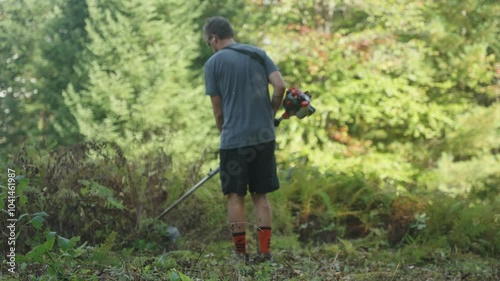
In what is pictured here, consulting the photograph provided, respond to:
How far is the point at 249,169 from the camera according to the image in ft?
15.7

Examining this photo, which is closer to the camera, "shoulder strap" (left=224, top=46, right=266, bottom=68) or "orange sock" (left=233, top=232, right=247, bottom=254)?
"orange sock" (left=233, top=232, right=247, bottom=254)

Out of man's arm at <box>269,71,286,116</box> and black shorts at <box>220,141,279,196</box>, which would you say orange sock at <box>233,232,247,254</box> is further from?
man's arm at <box>269,71,286,116</box>

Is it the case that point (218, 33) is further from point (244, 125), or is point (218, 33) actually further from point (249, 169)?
point (249, 169)

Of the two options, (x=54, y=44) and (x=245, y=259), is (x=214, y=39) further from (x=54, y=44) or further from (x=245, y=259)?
(x=54, y=44)

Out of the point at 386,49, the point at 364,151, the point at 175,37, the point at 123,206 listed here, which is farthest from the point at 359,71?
the point at 123,206

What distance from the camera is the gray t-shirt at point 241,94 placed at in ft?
15.3

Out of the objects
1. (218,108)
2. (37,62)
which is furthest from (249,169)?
(37,62)

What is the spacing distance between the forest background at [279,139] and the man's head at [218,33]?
0.95m

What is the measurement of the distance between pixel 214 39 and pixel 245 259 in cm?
163

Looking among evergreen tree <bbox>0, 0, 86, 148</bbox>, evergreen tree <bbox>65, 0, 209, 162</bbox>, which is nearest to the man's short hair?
evergreen tree <bbox>65, 0, 209, 162</bbox>

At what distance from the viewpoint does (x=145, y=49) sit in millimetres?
16656

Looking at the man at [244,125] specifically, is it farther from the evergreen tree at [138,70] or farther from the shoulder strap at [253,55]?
the evergreen tree at [138,70]

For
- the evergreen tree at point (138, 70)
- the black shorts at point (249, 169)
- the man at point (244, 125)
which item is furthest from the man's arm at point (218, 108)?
the evergreen tree at point (138, 70)

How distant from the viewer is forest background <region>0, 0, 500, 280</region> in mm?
4504
